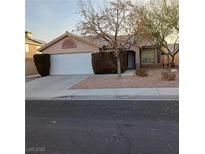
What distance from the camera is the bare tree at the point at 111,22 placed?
14734 mm

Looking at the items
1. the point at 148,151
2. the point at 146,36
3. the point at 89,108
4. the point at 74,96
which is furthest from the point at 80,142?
the point at 146,36

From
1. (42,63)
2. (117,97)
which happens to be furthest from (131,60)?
(117,97)

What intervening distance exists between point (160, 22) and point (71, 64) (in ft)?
26.8

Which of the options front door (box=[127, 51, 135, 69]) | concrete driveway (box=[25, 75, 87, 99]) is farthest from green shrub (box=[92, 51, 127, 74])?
front door (box=[127, 51, 135, 69])

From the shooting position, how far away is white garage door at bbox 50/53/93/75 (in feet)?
67.8

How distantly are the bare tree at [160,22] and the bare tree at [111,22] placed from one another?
1452 mm

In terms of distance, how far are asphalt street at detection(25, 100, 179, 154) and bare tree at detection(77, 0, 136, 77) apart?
862cm

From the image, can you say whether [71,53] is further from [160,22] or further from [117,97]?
[117,97]

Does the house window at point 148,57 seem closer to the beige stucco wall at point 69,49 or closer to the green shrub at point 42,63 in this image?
the beige stucco wall at point 69,49

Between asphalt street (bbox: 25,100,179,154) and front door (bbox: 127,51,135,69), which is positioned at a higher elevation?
front door (bbox: 127,51,135,69)

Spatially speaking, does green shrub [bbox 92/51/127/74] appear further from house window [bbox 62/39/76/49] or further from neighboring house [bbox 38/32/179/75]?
house window [bbox 62/39/76/49]

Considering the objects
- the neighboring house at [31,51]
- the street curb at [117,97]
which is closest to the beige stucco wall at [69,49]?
Answer: the neighboring house at [31,51]

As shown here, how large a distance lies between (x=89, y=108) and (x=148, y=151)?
3.88m
